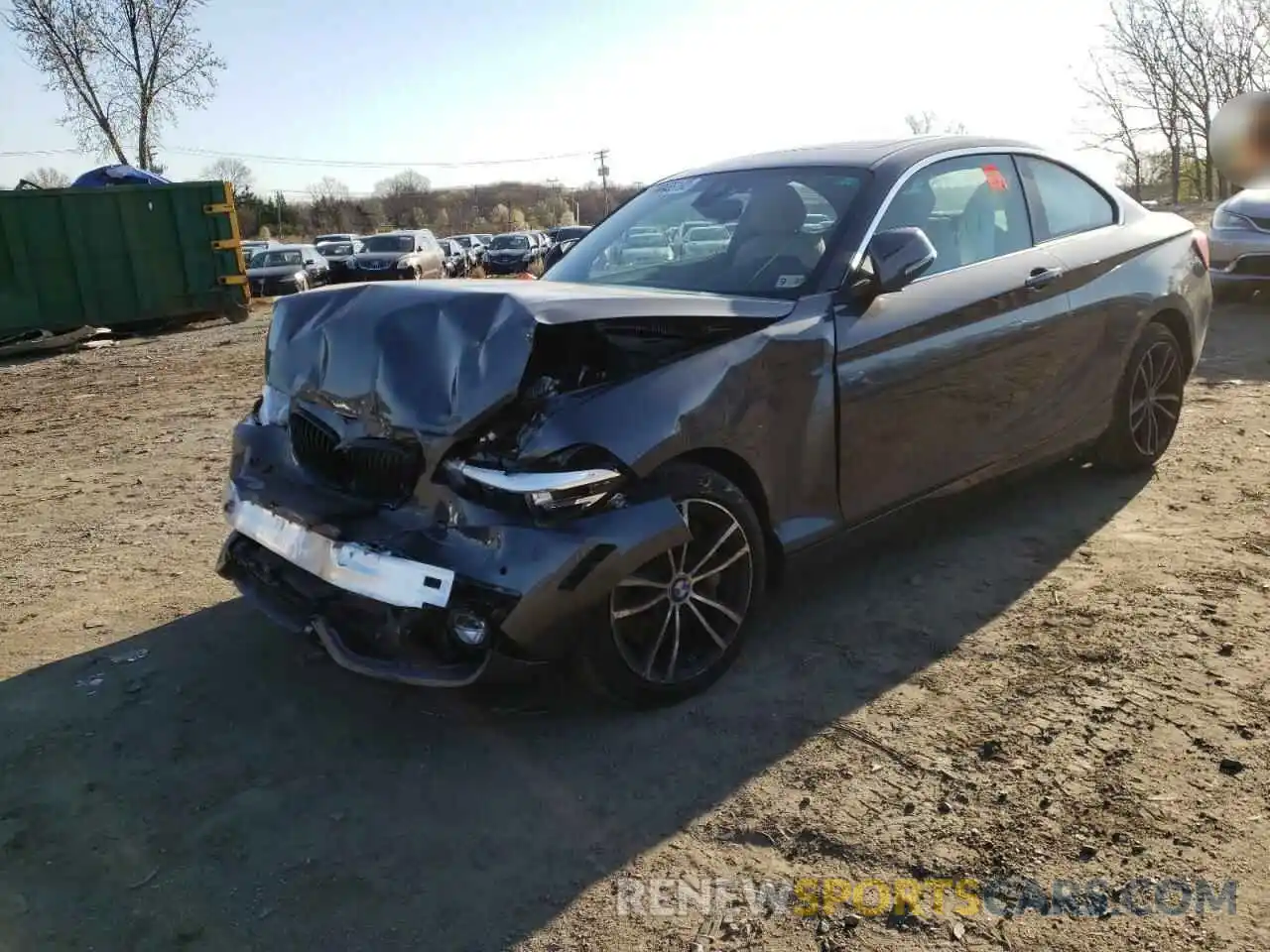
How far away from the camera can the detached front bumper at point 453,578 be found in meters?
2.73

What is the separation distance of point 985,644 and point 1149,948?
4.76 feet

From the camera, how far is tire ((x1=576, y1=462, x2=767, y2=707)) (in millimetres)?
2975

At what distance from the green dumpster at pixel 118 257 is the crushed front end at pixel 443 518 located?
1391cm

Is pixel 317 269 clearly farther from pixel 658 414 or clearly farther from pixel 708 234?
pixel 658 414

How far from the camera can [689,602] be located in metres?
3.16

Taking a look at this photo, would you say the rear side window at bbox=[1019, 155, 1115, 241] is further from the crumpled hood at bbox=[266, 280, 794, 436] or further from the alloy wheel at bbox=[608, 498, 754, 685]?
the alloy wheel at bbox=[608, 498, 754, 685]

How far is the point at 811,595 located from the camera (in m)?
3.97

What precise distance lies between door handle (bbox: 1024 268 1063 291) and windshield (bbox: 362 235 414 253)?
22131mm

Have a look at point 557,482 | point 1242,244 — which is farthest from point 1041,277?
point 1242,244

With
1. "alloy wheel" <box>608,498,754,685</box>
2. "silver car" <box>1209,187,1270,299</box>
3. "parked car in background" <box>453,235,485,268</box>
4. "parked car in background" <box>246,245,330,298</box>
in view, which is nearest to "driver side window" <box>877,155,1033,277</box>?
"alloy wheel" <box>608,498,754,685</box>

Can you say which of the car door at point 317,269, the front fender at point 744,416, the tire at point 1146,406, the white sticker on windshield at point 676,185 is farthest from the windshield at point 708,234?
the car door at point 317,269

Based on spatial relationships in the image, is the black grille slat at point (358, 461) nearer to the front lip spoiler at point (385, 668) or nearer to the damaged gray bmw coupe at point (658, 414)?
the damaged gray bmw coupe at point (658, 414)

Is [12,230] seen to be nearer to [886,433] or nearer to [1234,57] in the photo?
[886,433]

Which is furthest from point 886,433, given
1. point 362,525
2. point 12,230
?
point 12,230
